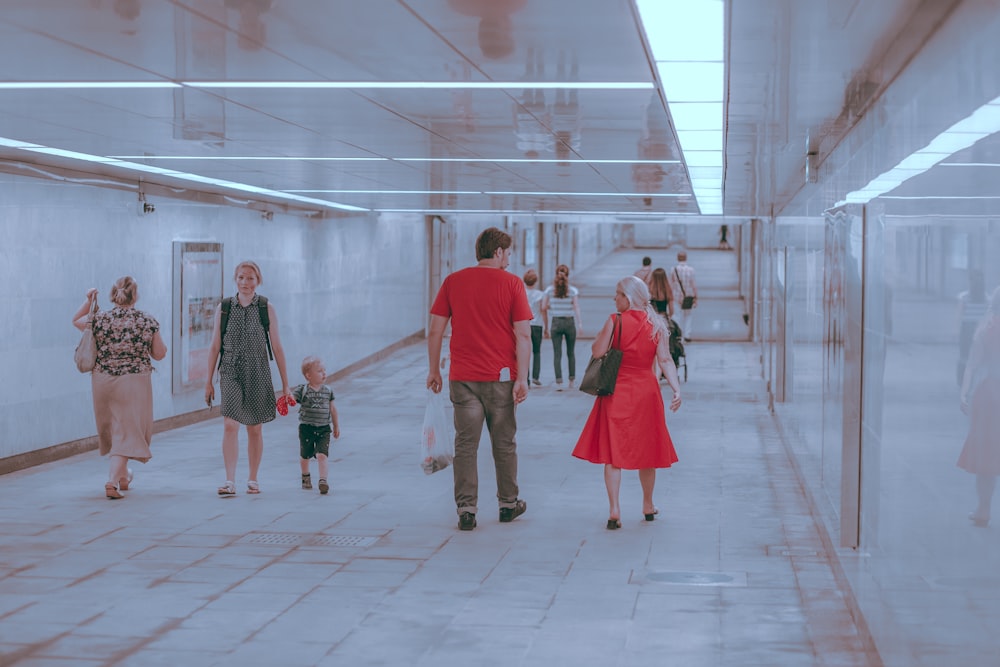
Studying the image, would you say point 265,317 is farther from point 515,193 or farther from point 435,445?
point 515,193

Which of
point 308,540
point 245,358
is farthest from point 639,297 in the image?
point 245,358

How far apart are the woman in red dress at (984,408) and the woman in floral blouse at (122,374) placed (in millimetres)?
6574

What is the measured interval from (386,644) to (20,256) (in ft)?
22.3

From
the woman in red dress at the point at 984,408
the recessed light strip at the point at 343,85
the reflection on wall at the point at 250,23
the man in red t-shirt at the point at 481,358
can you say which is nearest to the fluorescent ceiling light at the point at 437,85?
the recessed light strip at the point at 343,85

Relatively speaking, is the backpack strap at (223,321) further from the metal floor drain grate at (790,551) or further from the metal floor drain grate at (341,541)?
the metal floor drain grate at (790,551)

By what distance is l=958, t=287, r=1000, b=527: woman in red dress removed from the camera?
10.8 ft

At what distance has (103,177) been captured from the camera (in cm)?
1219

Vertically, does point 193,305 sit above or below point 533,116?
below

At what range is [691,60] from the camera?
544 cm

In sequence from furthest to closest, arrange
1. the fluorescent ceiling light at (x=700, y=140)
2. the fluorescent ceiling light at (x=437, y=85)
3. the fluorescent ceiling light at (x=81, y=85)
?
the fluorescent ceiling light at (x=700, y=140), the fluorescent ceiling light at (x=81, y=85), the fluorescent ceiling light at (x=437, y=85)

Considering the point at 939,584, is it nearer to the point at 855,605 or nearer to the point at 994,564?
the point at 994,564

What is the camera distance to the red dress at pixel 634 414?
796cm

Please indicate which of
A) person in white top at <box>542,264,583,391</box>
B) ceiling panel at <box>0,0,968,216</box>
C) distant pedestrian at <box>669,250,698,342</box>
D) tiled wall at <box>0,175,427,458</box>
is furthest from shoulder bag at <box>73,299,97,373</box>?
distant pedestrian at <box>669,250,698,342</box>

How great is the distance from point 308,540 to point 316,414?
1.75m
